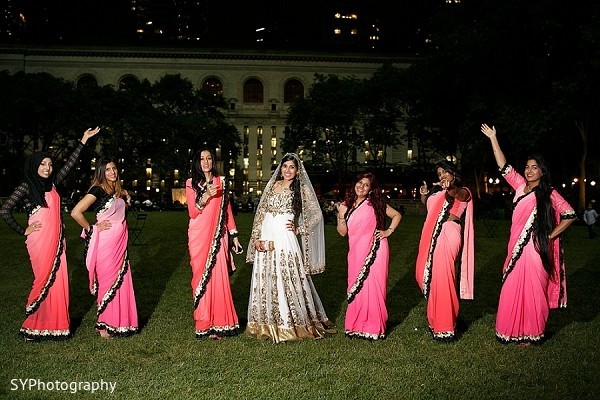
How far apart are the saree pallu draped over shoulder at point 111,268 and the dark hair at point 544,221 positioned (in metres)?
5.12

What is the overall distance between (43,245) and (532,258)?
6.00 meters

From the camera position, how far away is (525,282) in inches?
296

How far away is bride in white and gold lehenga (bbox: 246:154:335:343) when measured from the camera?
7730 millimetres

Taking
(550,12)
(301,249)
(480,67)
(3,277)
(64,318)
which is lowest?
(3,277)

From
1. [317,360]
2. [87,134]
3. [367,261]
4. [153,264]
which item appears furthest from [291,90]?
[317,360]

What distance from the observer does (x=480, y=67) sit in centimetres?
3012

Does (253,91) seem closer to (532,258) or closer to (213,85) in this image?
(213,85)

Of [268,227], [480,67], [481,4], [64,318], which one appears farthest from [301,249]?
[481,4]

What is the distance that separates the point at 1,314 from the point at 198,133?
126 feet

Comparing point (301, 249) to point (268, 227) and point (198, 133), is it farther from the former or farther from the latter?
point (198, 133)

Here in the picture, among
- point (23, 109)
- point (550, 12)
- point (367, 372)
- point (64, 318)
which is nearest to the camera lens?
point (367, 372)

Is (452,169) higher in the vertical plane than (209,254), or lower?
higher

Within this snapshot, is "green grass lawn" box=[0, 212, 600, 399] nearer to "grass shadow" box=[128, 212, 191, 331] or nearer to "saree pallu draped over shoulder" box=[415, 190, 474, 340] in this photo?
"grass shadow" box=[128, 212, 191, 331]

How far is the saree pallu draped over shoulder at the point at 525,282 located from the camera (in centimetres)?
750
